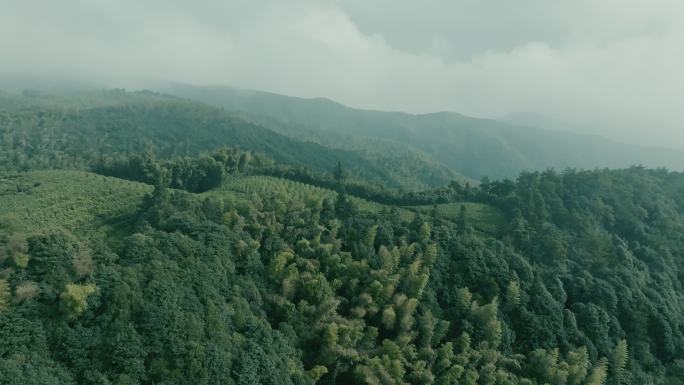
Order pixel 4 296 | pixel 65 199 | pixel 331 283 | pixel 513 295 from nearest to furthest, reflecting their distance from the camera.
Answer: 1. pixel 4 296
2. pixel 331 283
3. pixel 513 295
4. pixel 65 199

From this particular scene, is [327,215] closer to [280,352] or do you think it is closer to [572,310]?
[280,352]

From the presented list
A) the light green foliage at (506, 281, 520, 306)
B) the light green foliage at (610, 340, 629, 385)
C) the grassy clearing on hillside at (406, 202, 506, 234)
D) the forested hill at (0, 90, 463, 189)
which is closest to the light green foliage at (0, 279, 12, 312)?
the light green foliage at (506, 281, 520, 306)

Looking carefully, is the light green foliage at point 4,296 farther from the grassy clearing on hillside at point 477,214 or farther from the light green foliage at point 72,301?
the grassy clearing on hillside at point 477,214

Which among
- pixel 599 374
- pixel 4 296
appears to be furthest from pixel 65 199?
pixel 599 374

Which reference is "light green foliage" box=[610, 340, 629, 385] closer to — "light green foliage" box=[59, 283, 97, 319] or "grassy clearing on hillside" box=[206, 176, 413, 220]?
"grassy clearing on hillside" box=[206, 176, 413, 220]

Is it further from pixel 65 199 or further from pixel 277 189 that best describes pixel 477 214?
pixel 65 199

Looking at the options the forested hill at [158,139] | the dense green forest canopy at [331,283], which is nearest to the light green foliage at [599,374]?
the dense green forest canopy at [331,283]
